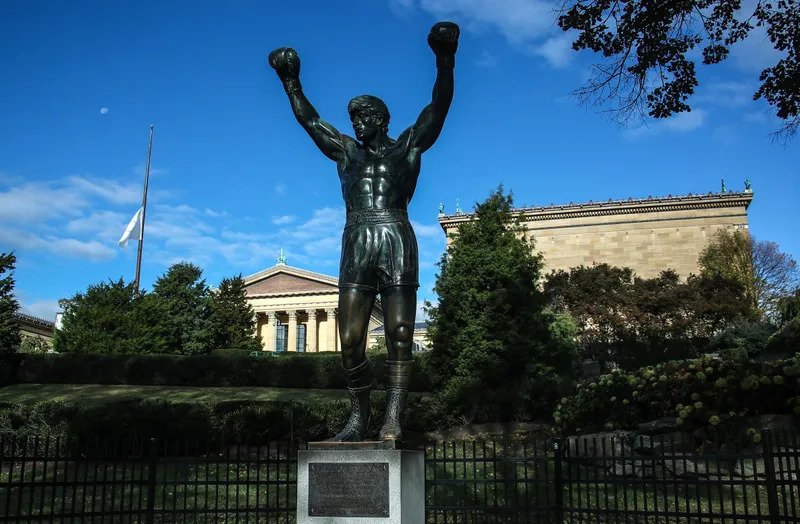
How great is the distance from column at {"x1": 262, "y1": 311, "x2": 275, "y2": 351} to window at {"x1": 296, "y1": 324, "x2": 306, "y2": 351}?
2.86 meters

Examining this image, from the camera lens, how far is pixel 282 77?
6.21 m

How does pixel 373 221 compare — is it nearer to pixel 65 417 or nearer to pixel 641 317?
pixel 65 417

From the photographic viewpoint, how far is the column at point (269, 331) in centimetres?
7712

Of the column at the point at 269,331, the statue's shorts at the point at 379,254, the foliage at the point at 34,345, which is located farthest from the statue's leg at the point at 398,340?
the column at the point at 269,331

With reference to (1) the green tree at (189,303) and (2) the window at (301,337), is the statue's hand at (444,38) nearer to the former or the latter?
(1) the green tree at (189,303)

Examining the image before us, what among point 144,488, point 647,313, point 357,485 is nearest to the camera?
point 357,485

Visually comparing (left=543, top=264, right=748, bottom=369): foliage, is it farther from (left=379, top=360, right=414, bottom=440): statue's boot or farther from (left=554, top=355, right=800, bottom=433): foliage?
(left=379, top=360, right=414, bottom=440): statue's boot

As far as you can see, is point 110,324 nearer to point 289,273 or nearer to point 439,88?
point 439,88

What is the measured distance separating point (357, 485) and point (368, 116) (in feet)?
9.95

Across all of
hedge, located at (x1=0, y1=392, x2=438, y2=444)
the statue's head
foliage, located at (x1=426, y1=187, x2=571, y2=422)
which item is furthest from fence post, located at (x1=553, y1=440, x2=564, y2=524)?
foliage, located at (x1=426, y1=187, x2=571, y2=422)

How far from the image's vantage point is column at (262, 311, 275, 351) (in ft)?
253

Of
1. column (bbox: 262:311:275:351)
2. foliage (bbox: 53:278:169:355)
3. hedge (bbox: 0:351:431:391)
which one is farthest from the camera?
column (bbox: 262:311:275:351)

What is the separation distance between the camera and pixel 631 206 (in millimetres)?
57531

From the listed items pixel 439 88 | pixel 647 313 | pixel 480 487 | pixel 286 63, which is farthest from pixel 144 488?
pixel 647 313
